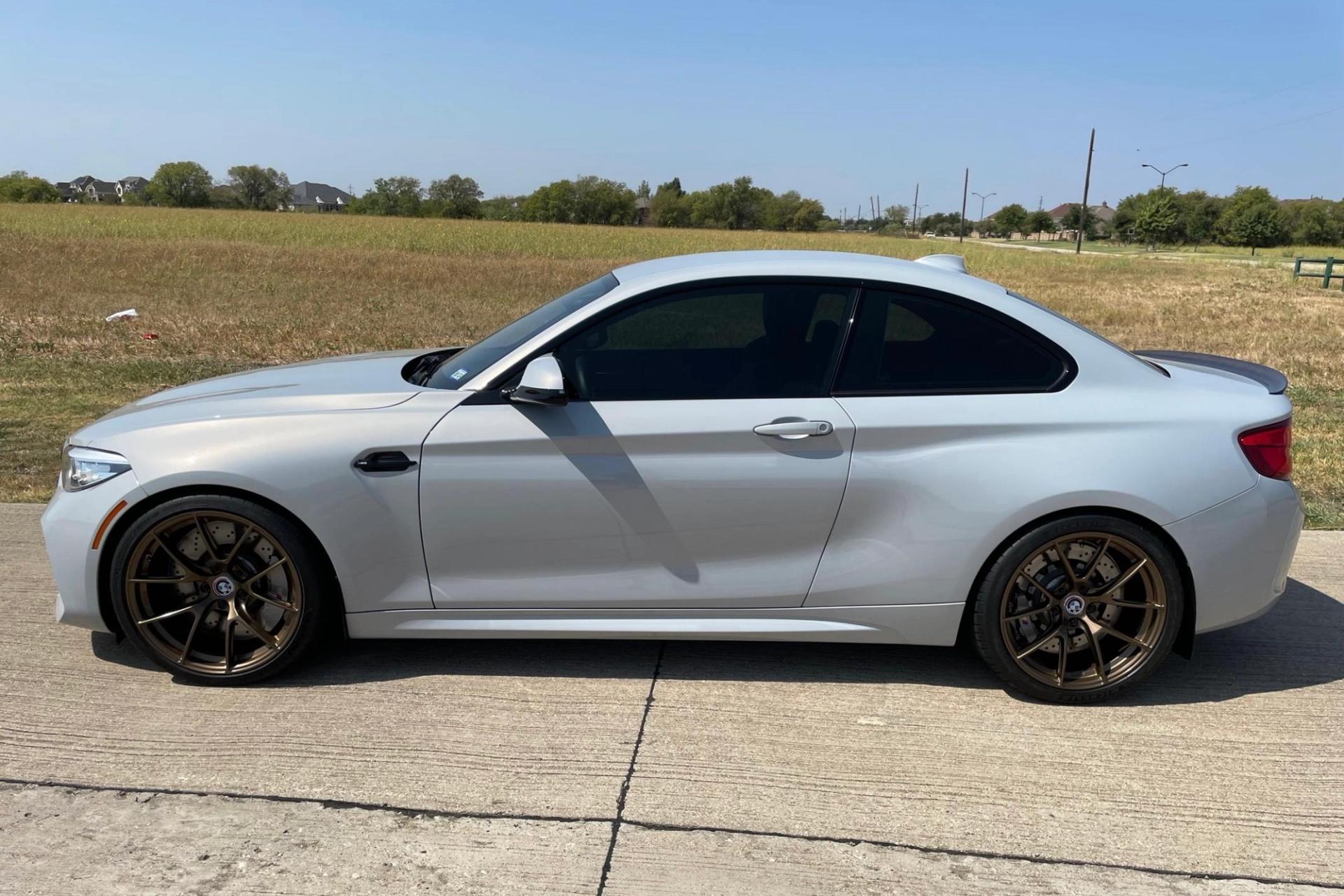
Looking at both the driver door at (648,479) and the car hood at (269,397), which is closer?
the driver door at (648,479)

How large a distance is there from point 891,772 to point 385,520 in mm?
1878

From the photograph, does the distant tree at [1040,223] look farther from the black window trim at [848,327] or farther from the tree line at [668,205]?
the black window trim at [848,327]

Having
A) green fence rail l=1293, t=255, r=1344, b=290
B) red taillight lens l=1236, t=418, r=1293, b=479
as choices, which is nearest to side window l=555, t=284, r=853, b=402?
red taillight lens l=1236, t=418, r=1293, b=479

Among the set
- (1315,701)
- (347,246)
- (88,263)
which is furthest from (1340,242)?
(1315,701)

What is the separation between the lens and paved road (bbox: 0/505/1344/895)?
8.81 ft

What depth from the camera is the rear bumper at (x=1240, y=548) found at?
138 inches

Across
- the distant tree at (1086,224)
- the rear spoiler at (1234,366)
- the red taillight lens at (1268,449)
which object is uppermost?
the rear spoiler at (1234,366)

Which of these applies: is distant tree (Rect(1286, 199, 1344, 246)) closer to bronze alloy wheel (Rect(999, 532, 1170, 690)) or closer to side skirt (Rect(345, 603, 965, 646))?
bronze alloy wheel (Rect(999, 532, 1170, 690))

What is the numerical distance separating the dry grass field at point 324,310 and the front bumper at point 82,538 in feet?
9.38

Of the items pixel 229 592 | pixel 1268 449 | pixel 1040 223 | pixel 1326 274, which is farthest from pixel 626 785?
pixel 1040 223

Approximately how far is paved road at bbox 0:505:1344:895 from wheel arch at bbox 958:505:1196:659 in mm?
343

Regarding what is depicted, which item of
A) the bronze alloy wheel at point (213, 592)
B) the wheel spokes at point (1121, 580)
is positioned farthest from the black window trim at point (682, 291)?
the wheel spokes at point (1121, 580)

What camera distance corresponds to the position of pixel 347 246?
3831cm

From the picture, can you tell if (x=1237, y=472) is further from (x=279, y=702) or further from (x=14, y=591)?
(x=14, y=591)
